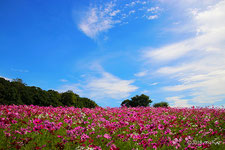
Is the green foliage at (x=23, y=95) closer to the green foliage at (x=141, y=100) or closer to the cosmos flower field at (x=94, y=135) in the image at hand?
the cosmos flower field at (x=94, y=135)

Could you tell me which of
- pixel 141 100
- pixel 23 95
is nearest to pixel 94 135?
pixel 23 95

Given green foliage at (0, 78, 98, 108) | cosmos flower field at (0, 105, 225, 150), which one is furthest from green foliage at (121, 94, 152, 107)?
cosmos flower field at (0, 105, 225, 150)

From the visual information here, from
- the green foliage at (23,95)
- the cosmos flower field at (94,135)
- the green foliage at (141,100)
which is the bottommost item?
the cosmos flower field at (94,135)

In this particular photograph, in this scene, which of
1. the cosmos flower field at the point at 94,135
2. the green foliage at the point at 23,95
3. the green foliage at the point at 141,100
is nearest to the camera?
the cosmos flower field at the point at 94,135

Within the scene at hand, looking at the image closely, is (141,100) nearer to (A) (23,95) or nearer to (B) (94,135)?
(A) (23,95)

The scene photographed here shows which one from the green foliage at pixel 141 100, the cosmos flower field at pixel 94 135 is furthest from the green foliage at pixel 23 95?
the green foliage at pixel 141 100

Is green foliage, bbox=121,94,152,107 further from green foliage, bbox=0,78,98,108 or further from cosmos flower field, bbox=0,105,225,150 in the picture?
cosmos flower field, bbox=0,105,225,150

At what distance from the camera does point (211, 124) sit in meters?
11.2

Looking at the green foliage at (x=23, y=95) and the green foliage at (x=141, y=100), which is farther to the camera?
the green foliage at (x=141, y=100)

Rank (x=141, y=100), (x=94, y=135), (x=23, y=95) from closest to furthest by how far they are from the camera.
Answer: (x=94, y=135) → (x=23, y=95) → (x=141, y=100)

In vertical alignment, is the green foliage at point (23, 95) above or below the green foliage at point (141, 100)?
below

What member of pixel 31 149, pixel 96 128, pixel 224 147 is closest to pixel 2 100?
pixel 96 128

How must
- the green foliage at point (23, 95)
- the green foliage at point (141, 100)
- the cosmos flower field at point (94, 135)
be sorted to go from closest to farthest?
the cosmos flower field at point (94, 135) → the green foliage at point (23, 95) → the green foliage at point (141, 100)

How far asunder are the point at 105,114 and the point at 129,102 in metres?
17.3
